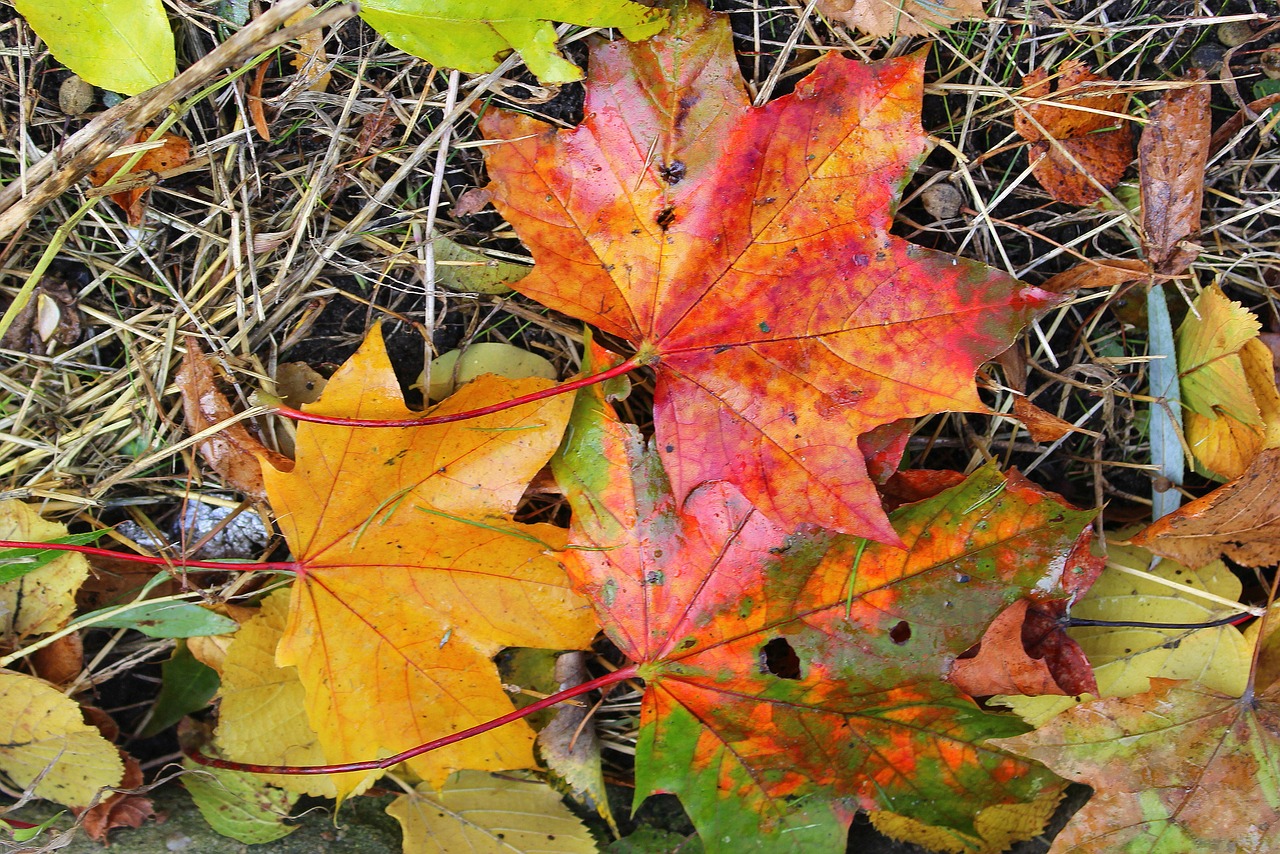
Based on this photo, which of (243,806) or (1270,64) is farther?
(243,806)

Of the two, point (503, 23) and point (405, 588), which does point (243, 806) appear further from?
point (503, 23)

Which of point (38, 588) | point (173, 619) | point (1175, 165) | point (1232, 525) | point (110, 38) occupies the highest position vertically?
point (110, 38)

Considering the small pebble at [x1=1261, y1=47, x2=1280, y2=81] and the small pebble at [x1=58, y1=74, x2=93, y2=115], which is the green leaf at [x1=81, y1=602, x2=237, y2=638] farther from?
the small pebble at [x1=1261, y1=47, x2=1280, y2=81]

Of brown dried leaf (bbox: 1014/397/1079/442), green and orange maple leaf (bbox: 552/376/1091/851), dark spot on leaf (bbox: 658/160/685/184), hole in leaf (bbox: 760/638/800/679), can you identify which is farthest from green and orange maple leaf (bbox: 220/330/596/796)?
brown dried leaf (bbox: 1014/397/1079/442)

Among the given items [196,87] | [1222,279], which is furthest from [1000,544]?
[196,87]

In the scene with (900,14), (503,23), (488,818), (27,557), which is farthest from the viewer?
(488,818)

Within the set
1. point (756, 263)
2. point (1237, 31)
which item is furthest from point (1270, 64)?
point (756, 263)
